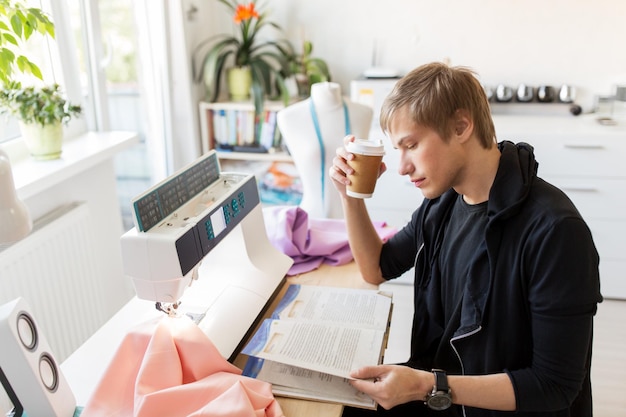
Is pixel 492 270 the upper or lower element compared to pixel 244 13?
lower

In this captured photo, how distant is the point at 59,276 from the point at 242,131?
161 cm

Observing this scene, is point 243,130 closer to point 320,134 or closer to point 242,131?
point 242,131

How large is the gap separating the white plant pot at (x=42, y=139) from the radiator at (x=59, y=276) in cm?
23

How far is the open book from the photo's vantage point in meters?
1.19

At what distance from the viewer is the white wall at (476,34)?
10.8 ft

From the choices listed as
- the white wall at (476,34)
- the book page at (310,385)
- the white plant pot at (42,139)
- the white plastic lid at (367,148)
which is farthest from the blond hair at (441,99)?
the white wall at (476,34)

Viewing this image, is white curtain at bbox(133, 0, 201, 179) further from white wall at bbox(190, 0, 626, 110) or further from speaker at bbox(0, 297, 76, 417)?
speaker at bbox(0, 297, 76, 417)

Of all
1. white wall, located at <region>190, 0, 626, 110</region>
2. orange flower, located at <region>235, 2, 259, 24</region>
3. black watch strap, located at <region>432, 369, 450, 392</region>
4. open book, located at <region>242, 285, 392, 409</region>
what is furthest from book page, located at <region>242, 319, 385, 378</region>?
white wall, located at <region>190, 0, 626, 110</region>

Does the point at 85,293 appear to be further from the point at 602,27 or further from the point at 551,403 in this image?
the point at 602,27

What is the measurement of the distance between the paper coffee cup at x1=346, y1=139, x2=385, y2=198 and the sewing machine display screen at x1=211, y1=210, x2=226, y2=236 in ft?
1.06

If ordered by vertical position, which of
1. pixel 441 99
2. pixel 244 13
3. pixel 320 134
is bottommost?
pixel 320 134

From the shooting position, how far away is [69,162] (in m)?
2.13

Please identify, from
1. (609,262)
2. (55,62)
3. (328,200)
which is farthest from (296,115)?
(609,262)

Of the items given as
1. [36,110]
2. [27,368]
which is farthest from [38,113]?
[27,368]
